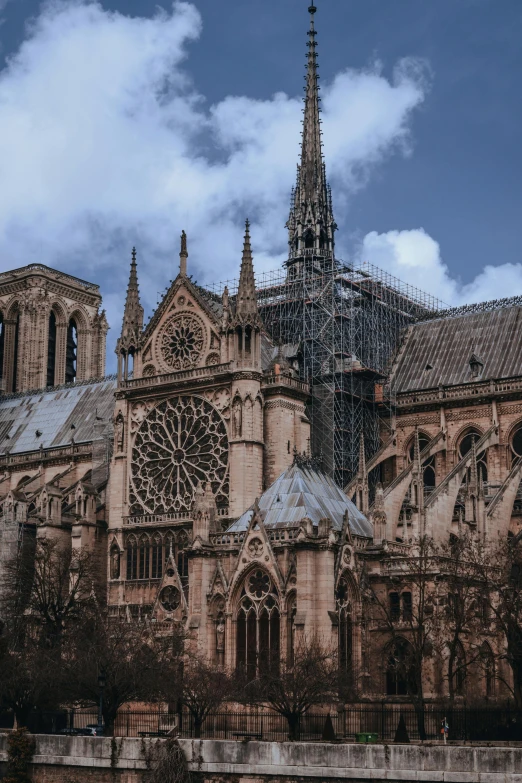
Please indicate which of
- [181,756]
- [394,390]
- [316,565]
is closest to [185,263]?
[394,390]

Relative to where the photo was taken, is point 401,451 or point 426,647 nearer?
point 426,647

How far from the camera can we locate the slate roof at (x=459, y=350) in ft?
234

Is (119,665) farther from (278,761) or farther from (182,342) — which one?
(182,342)

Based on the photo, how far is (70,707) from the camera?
1988 inches

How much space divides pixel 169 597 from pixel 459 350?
933 inches

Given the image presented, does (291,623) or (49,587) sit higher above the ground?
(49,587)

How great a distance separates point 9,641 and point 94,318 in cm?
5037

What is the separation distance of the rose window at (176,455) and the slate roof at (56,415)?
13.5m

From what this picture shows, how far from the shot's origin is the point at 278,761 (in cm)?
3466

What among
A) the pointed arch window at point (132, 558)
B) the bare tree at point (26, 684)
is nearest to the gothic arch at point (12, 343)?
the pointed arch window at point (132, 558)

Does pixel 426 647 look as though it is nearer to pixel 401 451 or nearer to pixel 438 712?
pixel 438 712

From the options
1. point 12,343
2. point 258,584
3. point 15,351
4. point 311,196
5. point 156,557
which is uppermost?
point 311,196

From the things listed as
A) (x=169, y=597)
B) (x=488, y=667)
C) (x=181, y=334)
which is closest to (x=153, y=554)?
(x=169, y=597)

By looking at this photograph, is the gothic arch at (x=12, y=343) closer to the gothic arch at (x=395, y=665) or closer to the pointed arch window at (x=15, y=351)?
the pointed arch window at (x=15, y=351)
